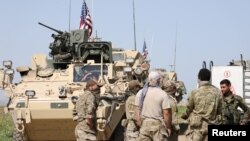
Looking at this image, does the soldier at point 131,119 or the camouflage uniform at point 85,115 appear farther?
the soldier at point 131,119

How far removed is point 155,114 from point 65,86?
5661 millimetres

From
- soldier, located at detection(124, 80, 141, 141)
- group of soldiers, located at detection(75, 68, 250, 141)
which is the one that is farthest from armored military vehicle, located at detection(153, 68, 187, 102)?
group of soldiers, located at detection(75, 68, 250, 141)

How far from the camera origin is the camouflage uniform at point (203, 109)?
802 cm

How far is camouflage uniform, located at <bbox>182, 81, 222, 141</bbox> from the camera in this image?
26.3 feet

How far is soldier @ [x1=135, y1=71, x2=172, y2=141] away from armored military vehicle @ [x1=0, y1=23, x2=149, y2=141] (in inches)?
153

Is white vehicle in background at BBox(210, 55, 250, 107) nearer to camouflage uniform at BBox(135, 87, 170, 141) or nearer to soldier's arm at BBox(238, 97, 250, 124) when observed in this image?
soldier's arm at BBox(238, 97, 250, 124)

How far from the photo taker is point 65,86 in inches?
515

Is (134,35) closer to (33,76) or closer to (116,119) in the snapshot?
(33,76)

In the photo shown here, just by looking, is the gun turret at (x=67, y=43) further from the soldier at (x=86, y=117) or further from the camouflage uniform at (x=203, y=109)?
the camouflage uniform at (x=203, y=109)

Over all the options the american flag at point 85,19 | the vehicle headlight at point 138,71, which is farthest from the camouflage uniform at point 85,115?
the american flag at point 85,19

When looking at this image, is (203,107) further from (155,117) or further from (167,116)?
(155,117)

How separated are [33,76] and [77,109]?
5.10 metres

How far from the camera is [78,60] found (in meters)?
14.6

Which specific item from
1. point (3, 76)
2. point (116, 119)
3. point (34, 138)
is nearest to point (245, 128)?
point (116, 119)
